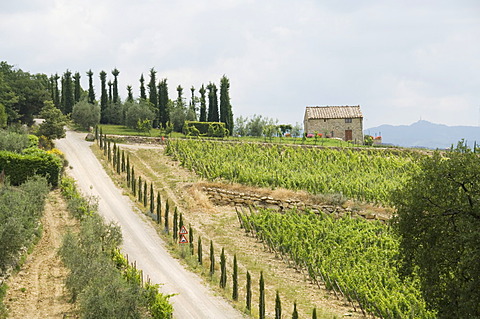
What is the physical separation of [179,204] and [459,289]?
22946 millimetres

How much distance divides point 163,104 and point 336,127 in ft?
74.6

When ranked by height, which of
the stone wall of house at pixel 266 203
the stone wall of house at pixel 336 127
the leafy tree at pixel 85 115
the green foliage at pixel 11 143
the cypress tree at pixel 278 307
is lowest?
the cypress tree at pixel 278 307

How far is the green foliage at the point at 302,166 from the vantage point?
35906mm

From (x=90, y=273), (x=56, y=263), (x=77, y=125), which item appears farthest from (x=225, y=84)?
(x=90, y=273)

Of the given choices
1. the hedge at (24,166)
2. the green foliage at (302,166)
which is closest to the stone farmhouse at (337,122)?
the green foliage at (302,166)

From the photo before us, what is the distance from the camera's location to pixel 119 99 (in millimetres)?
68750

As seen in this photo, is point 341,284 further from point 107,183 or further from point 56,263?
point 107,183

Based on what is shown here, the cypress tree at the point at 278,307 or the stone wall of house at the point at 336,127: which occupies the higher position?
the stone wall of house at the point at 336,127

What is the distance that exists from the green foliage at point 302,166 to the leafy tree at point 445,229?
59.7 feet

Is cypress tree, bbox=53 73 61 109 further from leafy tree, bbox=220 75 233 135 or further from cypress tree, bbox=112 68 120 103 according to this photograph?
leafy tree, bbox=220 75 233 135

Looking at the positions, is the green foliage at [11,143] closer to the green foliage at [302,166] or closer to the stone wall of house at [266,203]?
the green foliage at [302,166]

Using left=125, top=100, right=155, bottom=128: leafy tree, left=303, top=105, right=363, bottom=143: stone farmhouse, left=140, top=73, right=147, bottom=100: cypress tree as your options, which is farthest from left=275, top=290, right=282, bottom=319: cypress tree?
left=140, top=73, right=147, bottom=100: cypress tree

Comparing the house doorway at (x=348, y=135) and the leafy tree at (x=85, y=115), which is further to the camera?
the house doorway at (x=348, y=135)

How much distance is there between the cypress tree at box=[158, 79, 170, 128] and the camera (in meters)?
65.6
